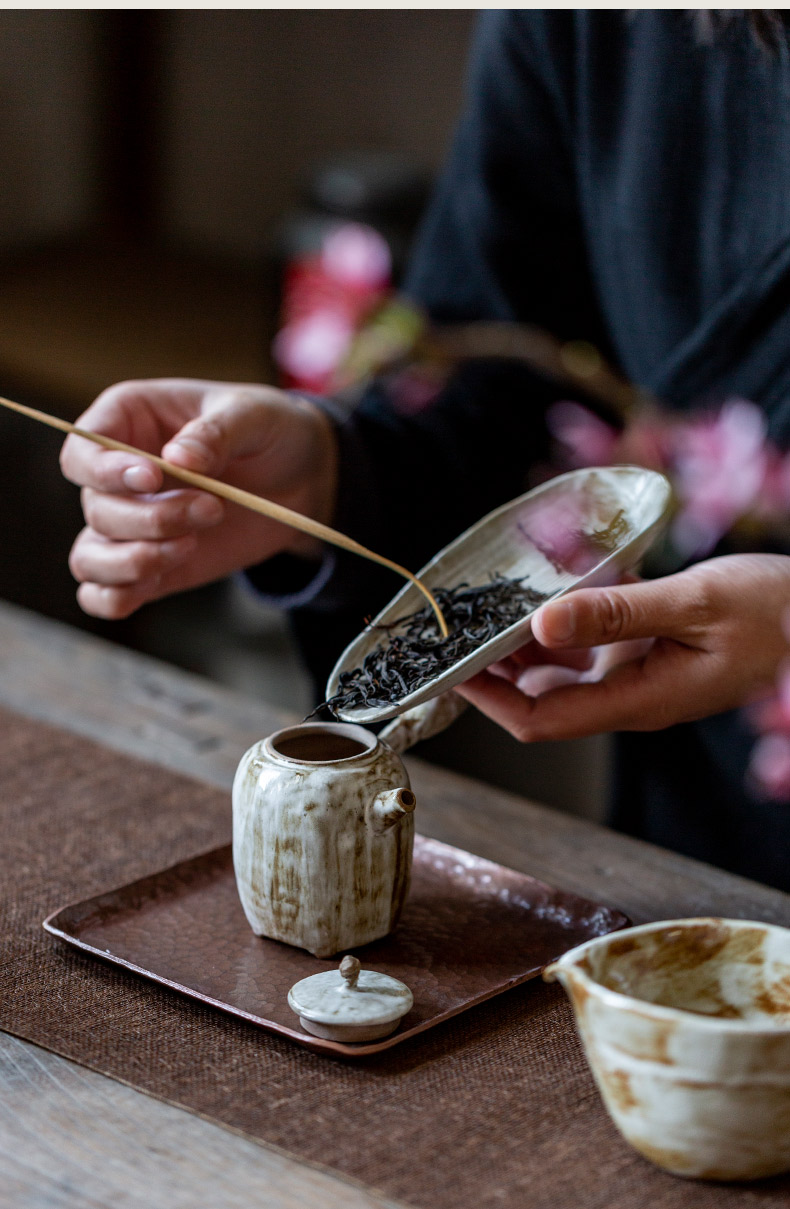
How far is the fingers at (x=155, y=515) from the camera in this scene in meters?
0.99

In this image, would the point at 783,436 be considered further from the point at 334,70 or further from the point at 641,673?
the point at 334,70

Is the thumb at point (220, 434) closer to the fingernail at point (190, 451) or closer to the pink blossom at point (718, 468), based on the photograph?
the fingernail at point (190, 451)

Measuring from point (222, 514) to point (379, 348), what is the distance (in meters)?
0.30

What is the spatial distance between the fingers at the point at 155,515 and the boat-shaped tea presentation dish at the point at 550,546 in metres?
0.17

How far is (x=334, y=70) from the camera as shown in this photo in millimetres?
2963

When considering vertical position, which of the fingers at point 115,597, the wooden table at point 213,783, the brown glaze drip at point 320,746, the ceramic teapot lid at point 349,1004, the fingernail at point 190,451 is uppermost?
the fingernail at point 190,451

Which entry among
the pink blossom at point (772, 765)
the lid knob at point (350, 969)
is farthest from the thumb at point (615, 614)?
the lid knob at point (350, 969)

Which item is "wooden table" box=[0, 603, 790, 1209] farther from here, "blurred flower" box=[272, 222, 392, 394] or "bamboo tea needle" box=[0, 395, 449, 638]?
"blurred flower" box=[272, 222, 392, 394]

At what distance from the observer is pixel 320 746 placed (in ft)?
2.77

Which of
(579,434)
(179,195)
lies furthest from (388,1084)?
(179,195)

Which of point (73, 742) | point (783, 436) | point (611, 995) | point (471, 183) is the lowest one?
point (73, 742)

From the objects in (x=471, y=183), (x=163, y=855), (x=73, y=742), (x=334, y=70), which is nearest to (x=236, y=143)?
(x=334, y=70)

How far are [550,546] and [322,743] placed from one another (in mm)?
245

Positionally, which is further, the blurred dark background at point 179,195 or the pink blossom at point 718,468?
the blurred dark background at point 179,195
